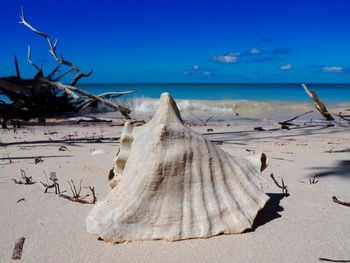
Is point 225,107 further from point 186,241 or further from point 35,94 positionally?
point 186,241

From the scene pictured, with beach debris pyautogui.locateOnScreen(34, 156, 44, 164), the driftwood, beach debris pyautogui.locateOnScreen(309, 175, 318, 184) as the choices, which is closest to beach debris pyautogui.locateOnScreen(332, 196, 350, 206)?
beach debris pyautogui.locateOnScreen(309, 175, 318, 184)

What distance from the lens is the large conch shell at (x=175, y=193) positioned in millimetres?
1602

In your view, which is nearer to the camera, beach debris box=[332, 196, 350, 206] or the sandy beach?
the sandy beach

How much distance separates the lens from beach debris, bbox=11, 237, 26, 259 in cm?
150

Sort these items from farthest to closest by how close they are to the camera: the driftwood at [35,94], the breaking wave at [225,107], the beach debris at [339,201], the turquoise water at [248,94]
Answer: the turquoise water at [248,94] → the breaking wave at [225,107] → the driftwood at [35,94] → the beach debris at [339,201]

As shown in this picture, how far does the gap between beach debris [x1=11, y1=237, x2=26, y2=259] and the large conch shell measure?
0.27 m

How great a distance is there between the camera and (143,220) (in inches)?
63.5

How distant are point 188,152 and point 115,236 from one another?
481mm

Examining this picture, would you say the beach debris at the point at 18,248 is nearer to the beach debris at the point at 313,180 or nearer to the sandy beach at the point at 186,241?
the sandy beach at the point at 186,241

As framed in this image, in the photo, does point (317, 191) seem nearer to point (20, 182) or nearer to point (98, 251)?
point (98, 251)

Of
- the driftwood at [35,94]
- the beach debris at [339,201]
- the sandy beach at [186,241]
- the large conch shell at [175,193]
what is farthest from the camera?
the driftwood at [35,94]

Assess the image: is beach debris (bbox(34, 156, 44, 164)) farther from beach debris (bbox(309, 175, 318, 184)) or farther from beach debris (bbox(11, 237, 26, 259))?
beach debris (bbox(309, 175, 318, 184))

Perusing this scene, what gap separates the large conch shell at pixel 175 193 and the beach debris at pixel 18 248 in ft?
0.88

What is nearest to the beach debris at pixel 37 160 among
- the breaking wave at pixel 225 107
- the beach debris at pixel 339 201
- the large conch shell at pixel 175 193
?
the large conch shell at pixel 175 193
